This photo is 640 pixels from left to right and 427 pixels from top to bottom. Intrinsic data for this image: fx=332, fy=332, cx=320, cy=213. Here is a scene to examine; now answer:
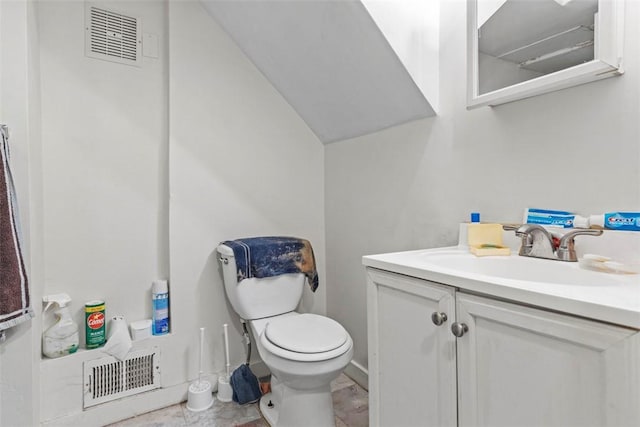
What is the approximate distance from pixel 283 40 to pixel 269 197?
0.85 meters

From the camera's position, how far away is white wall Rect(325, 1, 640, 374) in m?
0.91

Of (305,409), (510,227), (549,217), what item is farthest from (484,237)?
(305,409)

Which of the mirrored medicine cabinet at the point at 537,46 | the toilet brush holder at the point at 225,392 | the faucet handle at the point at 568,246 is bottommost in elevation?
the toilet brush holder at the point at 225,392

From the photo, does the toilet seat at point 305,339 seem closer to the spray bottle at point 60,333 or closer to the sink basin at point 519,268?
the sink basin at point 519,268

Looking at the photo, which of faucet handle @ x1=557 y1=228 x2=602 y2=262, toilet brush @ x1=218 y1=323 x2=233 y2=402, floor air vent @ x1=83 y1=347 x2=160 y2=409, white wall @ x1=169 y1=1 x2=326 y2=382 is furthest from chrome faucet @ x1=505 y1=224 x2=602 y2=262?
floor air vent @ x1=83 y1=347 x2=160 y2=409

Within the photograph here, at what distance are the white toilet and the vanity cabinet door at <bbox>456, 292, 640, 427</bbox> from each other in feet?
2.00

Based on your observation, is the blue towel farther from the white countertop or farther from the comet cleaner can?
the white countertop

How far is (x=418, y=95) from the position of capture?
1.42 meters

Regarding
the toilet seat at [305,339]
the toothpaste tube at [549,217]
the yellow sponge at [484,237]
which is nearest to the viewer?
the toothpaste tube at [549,217]

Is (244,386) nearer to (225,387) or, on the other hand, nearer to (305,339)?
(225,387)

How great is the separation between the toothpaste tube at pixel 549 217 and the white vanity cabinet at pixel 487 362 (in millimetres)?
466

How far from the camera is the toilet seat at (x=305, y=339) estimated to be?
127 centimetres

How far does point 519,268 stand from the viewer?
1.00 m

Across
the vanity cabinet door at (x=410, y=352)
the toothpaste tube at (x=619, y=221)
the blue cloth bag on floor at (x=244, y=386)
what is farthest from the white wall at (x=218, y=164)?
the toothpaste tube at (x=619, y=221)
